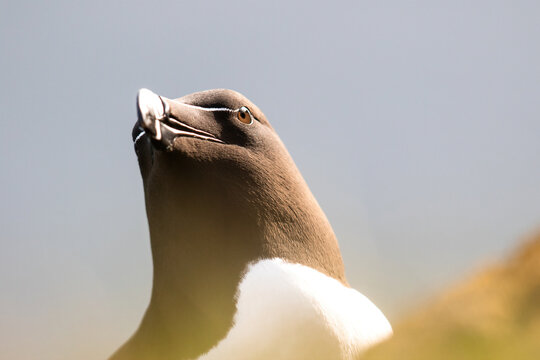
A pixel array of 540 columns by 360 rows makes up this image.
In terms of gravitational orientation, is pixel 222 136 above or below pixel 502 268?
above

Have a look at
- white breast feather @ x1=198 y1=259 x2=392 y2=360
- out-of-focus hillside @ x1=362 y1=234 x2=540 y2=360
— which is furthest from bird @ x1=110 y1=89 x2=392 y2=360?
out-of-focus hillside @ x1=362 y1=234 x2=540 y2=360

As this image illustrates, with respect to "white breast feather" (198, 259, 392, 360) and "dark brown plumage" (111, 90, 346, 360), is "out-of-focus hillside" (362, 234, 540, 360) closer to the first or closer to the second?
"white breast feather" (198, 259, 392, 360)

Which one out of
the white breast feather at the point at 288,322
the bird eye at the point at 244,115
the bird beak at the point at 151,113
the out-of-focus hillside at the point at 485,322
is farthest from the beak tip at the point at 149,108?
the out-of-focus hillside at the point at 485,322

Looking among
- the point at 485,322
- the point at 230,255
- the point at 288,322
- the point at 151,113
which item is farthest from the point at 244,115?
the point at 485,322

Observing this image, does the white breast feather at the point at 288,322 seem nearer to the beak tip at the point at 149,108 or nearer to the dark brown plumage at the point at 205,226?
the dark brown plumage at the point at 205,226

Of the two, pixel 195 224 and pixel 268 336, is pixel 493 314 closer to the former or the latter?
pixel 268 336

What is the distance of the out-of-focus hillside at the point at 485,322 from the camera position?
603 mm

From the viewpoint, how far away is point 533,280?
716 millimetres

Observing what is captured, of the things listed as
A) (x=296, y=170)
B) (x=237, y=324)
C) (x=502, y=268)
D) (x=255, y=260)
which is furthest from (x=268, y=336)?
(x=502, y=268)

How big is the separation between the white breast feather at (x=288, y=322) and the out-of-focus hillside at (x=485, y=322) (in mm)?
2505

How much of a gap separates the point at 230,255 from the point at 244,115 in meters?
1.16

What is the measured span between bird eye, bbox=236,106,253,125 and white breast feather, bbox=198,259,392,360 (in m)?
1.14

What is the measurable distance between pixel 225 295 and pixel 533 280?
290 cm

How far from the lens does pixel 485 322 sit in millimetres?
679
